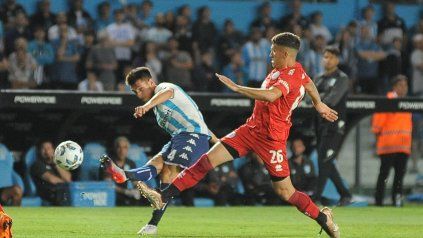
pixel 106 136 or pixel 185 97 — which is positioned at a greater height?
pixel 185 97

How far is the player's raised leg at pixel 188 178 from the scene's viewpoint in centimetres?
1037

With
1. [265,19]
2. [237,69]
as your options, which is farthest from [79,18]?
[265,19]

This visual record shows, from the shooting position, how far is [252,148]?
10.7 meters

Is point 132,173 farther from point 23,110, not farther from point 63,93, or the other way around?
point 23,110

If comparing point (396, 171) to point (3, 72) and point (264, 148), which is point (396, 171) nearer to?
point (3, 72)

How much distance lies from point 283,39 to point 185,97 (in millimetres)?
2060

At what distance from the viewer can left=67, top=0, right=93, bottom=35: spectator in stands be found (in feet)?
64.8

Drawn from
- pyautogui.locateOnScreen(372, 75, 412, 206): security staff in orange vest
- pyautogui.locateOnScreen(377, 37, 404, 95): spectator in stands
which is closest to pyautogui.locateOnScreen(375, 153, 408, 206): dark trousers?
pyautogui.locateOnScreen(372, 75, 412, 206): security staff in orange vest

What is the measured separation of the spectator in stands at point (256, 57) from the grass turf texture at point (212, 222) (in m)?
4.30

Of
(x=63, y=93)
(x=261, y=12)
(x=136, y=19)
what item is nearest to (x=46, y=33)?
(x=136, y=19)

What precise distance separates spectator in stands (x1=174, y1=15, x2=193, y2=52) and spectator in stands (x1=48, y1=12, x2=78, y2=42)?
→ 2066 mm

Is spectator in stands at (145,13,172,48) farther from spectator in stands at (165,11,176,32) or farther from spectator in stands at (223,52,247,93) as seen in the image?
spectator in stands at (223,52,247,93)

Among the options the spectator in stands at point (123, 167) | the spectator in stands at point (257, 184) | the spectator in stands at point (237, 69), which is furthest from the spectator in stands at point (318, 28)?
the spectator in stands at point (123, 167)

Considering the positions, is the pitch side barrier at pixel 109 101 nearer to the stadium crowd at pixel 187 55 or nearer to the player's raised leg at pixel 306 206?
the stadium crowd at pixel 187 55
